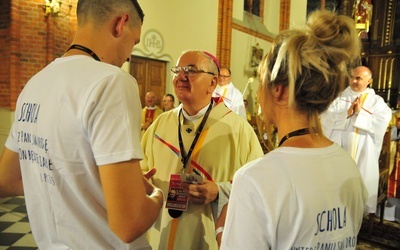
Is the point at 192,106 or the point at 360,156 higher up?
the point at 192,106

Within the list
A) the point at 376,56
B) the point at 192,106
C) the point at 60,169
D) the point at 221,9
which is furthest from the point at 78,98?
the point at 376,56

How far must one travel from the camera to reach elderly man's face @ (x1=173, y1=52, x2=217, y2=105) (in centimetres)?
208

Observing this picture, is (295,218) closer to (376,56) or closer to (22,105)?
(22,105)

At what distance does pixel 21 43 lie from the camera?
5.98 metres

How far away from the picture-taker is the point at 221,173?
6.65ft

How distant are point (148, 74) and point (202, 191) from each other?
7.07 meters

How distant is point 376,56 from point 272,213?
1333 cm

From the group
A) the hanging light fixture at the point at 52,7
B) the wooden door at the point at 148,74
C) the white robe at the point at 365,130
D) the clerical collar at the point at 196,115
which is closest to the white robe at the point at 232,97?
the white robe at the point at 365,130

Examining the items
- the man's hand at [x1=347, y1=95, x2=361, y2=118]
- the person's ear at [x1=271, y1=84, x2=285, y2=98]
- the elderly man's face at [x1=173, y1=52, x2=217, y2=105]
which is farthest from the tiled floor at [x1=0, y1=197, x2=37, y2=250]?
the man's hand at [x1=347, y1=95, x2=361, y2=118]

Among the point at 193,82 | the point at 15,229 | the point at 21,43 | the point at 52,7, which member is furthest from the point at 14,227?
the point at 52,7

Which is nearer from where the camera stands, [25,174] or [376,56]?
[25,174]

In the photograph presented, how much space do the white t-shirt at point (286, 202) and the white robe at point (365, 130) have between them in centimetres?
419

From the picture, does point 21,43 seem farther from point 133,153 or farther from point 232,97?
point 133,153

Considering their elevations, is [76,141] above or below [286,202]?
above
